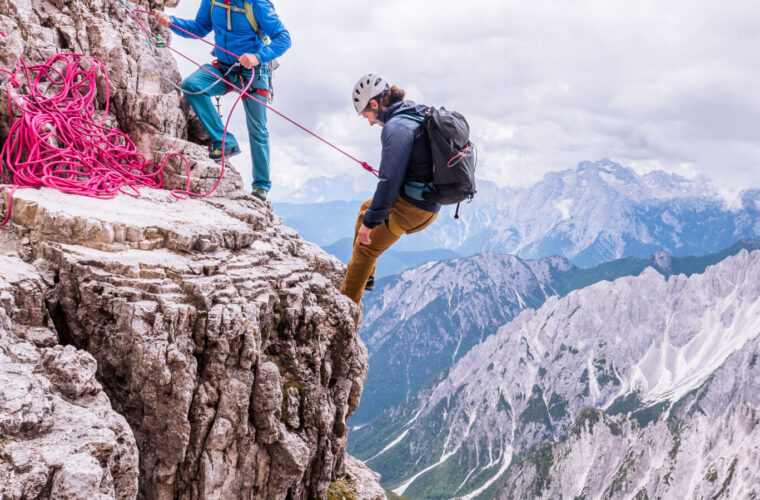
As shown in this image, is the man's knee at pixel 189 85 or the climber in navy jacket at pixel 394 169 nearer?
the climber in navy jacket at pixel 394 169

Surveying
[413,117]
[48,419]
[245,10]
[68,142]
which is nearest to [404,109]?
[413,117]

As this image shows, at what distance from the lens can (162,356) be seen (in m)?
7.33

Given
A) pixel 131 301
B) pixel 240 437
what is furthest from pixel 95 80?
pixel 240 437

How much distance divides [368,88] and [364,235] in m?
2.85

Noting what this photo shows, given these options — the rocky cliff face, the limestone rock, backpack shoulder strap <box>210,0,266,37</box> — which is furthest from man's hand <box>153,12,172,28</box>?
the limestone rock

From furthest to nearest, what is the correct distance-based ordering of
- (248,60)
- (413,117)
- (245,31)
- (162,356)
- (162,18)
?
(162,18), (245,31), (248,60), (413,117), (162,356)

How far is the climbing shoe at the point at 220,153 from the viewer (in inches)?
520

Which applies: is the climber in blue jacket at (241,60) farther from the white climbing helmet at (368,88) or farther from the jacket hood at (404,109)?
the jacket hood at (404,109)

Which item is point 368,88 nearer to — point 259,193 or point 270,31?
point 270,31

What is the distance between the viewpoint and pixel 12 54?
34.7 feet

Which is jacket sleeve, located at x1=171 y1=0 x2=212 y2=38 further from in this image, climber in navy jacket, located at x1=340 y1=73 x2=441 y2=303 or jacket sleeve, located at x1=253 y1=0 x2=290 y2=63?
climber in navy jacket, located at x1=340 y1=73 x2=441 y2=303

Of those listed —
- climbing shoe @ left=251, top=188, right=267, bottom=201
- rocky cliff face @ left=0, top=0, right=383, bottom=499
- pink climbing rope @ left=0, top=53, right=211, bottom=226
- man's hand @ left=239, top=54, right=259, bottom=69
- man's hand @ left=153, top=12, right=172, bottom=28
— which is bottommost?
rocky cliff face @ left=0, top=0, right=383, bottom=499

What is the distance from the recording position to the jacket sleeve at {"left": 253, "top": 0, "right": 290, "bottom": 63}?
459 inches

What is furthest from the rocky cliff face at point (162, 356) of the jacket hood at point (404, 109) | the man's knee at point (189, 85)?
the jacket hood at point (404, 109)
